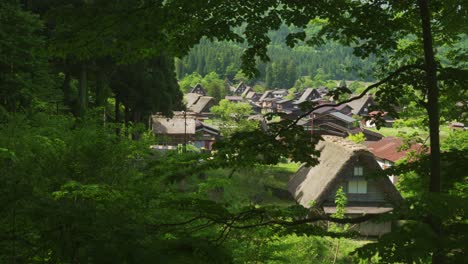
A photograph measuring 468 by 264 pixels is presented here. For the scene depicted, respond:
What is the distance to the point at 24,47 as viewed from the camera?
11.8 metres

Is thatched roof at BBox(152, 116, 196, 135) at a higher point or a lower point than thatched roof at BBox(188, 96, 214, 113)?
lower

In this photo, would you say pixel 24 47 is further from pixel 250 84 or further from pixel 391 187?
pixel 250 84

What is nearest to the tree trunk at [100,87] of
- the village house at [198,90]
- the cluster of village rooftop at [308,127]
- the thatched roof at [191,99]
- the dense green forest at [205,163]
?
the cluster of village rooftop at [308,127]

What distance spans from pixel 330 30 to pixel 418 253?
3005 mm

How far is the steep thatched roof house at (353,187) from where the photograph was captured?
64.5ft

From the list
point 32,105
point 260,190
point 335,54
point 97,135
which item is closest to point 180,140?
point 260,190

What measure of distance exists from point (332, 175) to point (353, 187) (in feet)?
5.58

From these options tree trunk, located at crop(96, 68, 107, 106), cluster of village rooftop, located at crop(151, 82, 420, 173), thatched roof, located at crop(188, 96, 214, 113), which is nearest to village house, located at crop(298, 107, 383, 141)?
cluster of village rooftop, located at crop(151, 82, 420, 173)

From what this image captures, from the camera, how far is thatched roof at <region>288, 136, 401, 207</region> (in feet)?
64.1

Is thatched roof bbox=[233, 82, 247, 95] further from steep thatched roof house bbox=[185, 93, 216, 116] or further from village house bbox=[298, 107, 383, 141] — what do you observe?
village house bbox=[298, 107, 383, 141]

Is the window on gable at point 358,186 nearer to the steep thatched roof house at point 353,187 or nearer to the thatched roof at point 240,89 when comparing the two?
the steep thatched roof house at point 353,187

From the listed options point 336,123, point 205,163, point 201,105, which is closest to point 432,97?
point 205,163

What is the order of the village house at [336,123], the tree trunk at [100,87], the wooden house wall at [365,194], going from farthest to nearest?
the village house at [336,123] → the wooden house wall at [365,194] → the tree trunk at [100,87]

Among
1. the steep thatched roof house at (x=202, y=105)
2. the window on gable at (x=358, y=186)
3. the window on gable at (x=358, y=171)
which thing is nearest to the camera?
the window on gable at (x=358, y=171)
